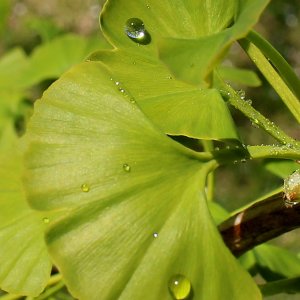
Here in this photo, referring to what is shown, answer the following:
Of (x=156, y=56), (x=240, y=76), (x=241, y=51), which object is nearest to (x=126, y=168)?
(x=156, y=56)

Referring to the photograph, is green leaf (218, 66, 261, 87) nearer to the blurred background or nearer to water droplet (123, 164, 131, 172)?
water droplet (123, 164, 131, 172)

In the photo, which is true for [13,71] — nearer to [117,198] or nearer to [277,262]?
[277,262]

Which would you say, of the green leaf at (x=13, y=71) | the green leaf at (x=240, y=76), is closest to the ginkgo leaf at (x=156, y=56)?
the green leaf at (x=240, y=76)

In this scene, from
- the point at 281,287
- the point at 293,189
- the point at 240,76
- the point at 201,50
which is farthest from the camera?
the point at 240,76

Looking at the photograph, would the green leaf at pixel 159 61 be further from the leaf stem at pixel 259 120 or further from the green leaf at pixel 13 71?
the green leaf at pixel 13 71

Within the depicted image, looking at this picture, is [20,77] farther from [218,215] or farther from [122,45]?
[122,45]

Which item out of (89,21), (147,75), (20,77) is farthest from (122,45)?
(89,21)

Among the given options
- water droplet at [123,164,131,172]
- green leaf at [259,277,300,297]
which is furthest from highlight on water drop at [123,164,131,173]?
green leaf at [259,277,300,297]

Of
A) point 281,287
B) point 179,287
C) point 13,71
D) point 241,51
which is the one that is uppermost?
point 179,287
